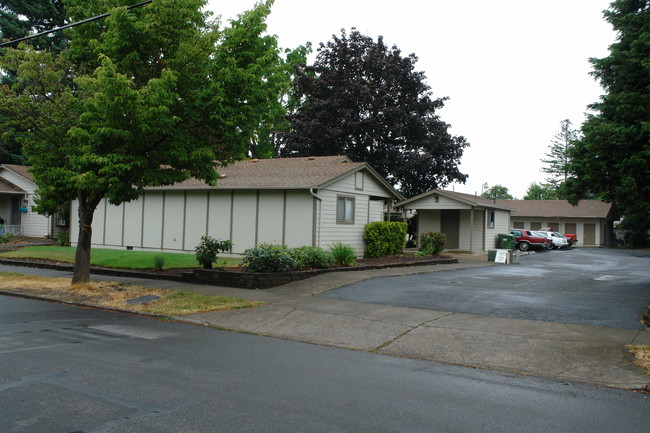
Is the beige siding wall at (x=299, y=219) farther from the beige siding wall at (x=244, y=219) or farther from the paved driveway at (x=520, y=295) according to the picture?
the paved driveway at (x=520, y=295)

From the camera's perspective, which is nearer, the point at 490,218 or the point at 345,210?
the point at 345,210

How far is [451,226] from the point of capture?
35562 millimetres

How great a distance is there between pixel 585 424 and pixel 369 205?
20.0m

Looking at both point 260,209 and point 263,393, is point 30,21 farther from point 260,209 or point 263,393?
point 263,393

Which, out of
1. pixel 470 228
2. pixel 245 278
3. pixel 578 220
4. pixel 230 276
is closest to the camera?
pixel 245 278

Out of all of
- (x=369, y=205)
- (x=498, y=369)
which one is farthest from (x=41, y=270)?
(x=498, y=369)

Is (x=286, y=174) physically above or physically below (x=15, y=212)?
above

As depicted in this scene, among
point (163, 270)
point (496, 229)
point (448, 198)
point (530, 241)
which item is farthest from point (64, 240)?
point (530, 241)

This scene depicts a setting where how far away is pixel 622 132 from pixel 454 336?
9.03 metres

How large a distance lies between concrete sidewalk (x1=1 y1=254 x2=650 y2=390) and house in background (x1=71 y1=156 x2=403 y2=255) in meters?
9.01

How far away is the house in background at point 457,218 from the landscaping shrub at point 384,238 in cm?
914

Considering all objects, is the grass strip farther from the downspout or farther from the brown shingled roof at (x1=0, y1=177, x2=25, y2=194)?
the brown shingled roof at (x1=0, y1=177, x2=25, y2=194)

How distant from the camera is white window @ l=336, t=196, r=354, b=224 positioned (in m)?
22.7

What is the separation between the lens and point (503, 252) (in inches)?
1045
